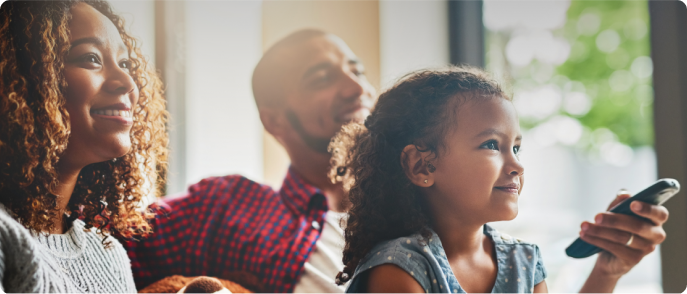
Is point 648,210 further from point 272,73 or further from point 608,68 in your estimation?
point 272,73

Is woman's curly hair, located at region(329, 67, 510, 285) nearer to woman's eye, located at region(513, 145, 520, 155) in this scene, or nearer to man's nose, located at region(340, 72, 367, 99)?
woman's eye, located at region(513, 145, 520, 155)

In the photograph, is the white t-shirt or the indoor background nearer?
the white t-shirt

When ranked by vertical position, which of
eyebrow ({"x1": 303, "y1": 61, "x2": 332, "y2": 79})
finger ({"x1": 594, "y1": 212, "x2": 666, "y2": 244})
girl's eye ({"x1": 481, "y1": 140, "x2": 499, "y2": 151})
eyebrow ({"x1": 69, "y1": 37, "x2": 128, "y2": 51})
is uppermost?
eyebrow ({"x1": 69, "y1": 37, "x2": 128, "y2": 51})

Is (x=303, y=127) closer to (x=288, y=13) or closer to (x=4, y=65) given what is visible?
(x=288, y=13)

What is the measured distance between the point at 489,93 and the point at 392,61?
51 cm

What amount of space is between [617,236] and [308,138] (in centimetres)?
62

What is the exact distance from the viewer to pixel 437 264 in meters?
0.73

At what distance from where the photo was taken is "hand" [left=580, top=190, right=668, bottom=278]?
2.63 feet

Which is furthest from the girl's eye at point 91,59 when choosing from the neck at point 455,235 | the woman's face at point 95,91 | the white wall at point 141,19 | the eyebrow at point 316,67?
the neck at point 455,235

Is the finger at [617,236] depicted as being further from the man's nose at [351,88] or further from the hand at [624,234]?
the man's nose at [351,88]

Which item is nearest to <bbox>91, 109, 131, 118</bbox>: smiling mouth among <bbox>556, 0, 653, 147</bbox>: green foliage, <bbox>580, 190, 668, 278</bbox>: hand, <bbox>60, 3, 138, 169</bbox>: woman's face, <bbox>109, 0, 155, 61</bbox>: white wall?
<bbox>60, 3, 138, 169</bbox>: woman's face

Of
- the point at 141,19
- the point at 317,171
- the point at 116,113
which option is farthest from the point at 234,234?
the point at 141,19

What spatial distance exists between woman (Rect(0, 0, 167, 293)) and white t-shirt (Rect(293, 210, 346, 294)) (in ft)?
1.00

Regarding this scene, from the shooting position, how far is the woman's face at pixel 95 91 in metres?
0.68
